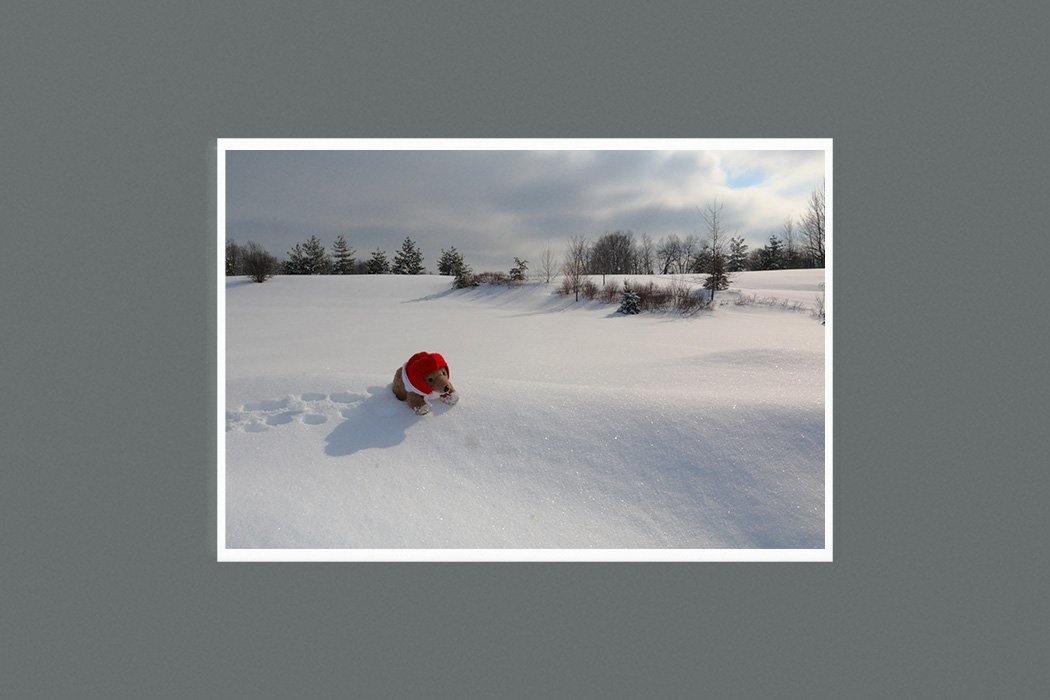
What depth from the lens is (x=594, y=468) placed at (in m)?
2.15

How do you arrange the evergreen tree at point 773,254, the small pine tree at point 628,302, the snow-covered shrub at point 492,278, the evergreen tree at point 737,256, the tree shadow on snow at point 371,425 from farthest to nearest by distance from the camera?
the snow-covered shrub at point 492,278, the small pine tree at point 628,302, the evergreen tree at point 737,256, the evergreen tree at point 773,254, the tree shadow on snow at point 371,425

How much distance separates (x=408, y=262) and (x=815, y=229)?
453 centimetres

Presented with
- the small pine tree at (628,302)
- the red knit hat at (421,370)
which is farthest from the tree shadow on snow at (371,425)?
the small pine tree at (628,302)

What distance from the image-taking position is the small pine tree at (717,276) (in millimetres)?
4766

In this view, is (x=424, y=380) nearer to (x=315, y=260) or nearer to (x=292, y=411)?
(x=292, y=411)

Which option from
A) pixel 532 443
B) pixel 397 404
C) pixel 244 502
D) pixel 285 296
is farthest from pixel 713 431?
pixel 285 296

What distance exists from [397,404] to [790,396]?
245 centimetres

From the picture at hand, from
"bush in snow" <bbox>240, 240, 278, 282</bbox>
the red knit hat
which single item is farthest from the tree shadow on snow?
"bush in snow" <bbox>240, 240, 278, 282</bbox>

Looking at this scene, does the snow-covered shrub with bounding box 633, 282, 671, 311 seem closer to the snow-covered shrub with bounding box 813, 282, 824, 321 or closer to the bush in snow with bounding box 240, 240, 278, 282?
the snow-covered shrub with bounding box 813, 282, 824, 321

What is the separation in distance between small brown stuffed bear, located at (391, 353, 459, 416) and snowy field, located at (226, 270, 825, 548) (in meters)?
0.08

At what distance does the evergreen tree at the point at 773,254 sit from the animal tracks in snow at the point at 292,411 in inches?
140

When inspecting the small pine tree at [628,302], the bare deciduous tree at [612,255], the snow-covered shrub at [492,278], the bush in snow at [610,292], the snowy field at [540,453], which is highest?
the bare deciduous tree at [612,255]

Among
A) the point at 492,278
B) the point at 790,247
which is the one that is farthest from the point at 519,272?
the point at 790,247

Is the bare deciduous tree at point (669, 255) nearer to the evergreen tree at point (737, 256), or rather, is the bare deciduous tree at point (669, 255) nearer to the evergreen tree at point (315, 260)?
the evergreen tree at point (737, 256)
